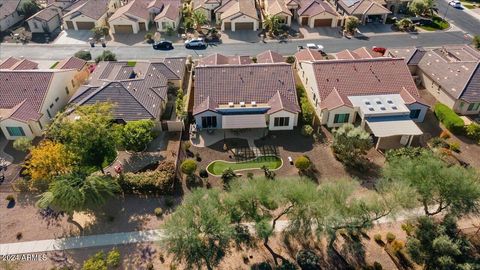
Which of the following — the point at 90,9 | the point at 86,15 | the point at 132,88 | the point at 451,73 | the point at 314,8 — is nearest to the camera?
the point at 132,88

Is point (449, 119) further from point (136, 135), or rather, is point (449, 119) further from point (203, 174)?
point (136, 135)

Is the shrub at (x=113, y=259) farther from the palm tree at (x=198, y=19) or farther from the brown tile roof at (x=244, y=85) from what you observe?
the palm tree at (x=198, y=19)

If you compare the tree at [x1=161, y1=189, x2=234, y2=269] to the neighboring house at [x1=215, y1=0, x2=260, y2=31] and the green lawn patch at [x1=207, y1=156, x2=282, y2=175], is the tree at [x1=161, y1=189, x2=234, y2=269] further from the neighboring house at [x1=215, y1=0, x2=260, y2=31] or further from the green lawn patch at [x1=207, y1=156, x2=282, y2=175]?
the neighboring house at [x1=215, y1=0, x2=260, y2=31]

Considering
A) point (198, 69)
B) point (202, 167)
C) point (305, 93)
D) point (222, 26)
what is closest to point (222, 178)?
point (202, 167)

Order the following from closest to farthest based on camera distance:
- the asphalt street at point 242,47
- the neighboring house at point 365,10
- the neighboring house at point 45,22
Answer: the asphalt street at point 242,47, the neighboring house at point 45,22, the neighboring house at point 365,10

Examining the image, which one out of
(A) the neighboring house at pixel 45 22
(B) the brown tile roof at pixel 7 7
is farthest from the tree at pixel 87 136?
(B) the brown tile roof at pixel 7 7

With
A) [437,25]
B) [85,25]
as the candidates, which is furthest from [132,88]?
[437,25]

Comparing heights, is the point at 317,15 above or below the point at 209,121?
above
